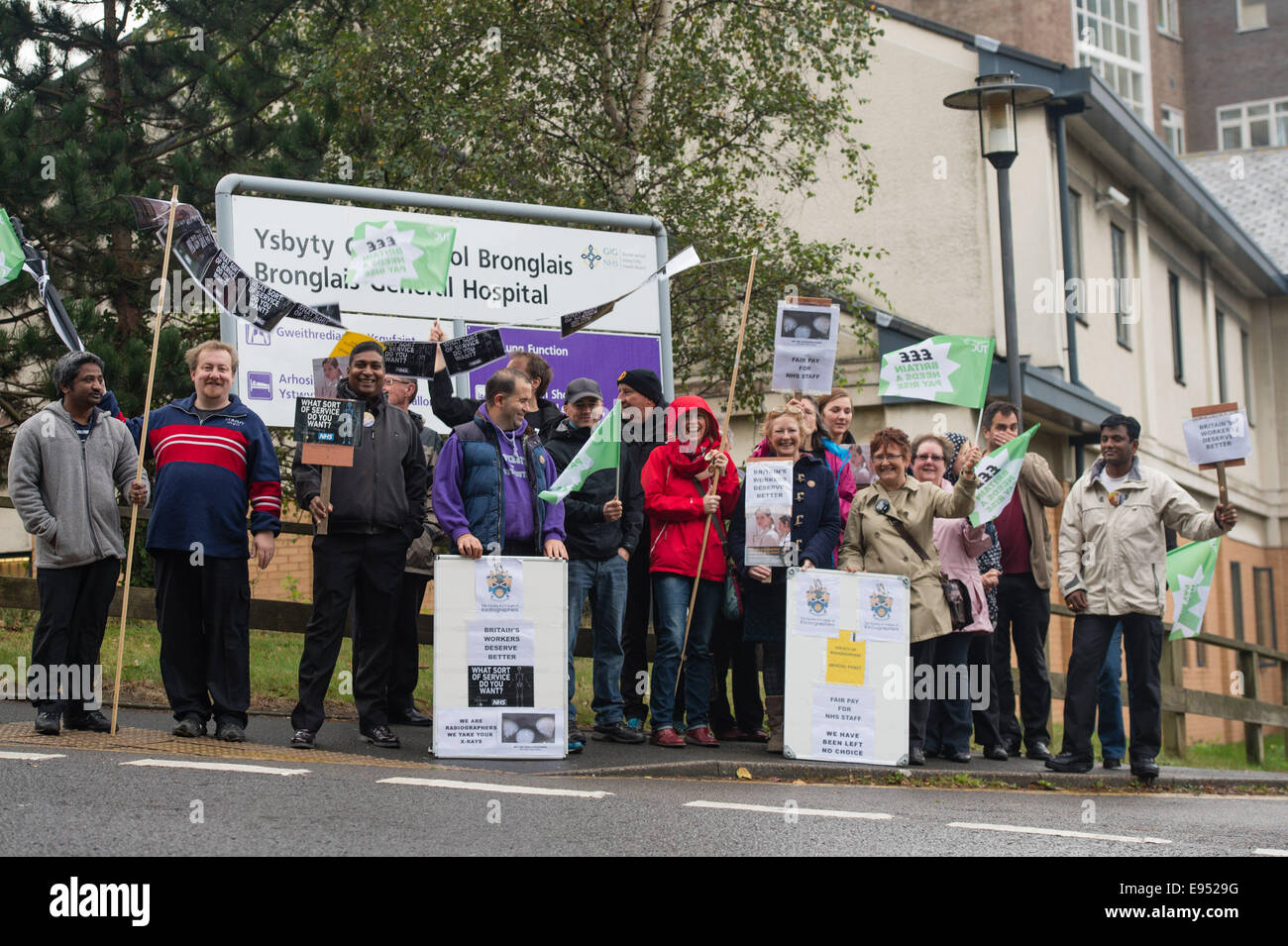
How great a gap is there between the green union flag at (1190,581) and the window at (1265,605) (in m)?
20.2

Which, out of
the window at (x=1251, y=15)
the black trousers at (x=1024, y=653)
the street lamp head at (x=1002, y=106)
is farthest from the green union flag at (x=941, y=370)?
the window at (x=1251, y=15)

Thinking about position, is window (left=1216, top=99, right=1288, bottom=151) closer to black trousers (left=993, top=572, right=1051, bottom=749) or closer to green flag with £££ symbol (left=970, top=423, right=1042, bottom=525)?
black trousers (left=993, top=572, right=1051, bottom=749)

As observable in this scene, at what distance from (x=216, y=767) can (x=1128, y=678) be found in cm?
557

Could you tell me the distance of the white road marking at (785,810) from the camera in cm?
741

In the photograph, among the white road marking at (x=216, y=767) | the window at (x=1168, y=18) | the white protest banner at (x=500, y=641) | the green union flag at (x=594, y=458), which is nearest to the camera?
the white road marking at (x=216, y=767)

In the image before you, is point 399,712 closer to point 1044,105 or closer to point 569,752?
point 569,752

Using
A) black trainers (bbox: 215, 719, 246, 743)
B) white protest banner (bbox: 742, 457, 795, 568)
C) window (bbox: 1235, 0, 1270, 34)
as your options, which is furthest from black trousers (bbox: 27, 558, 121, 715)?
window (bbox: 1235, 0, 1270, 34)

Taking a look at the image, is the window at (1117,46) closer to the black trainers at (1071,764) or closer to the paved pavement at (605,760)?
the black trainers at (1071,764)

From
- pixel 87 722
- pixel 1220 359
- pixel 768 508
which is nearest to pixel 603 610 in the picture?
pixel 768 508

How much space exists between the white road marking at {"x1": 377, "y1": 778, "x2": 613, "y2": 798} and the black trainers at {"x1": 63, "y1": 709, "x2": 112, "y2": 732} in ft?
7.48

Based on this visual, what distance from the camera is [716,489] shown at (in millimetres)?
10250

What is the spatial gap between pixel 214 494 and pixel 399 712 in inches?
86.1

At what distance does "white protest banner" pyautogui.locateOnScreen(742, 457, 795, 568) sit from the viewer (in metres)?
9.86

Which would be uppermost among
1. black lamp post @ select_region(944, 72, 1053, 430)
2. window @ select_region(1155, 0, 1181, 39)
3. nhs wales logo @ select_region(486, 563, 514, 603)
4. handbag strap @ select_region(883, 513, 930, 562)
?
window @ select_region(1155, 0, 1181, 39)
